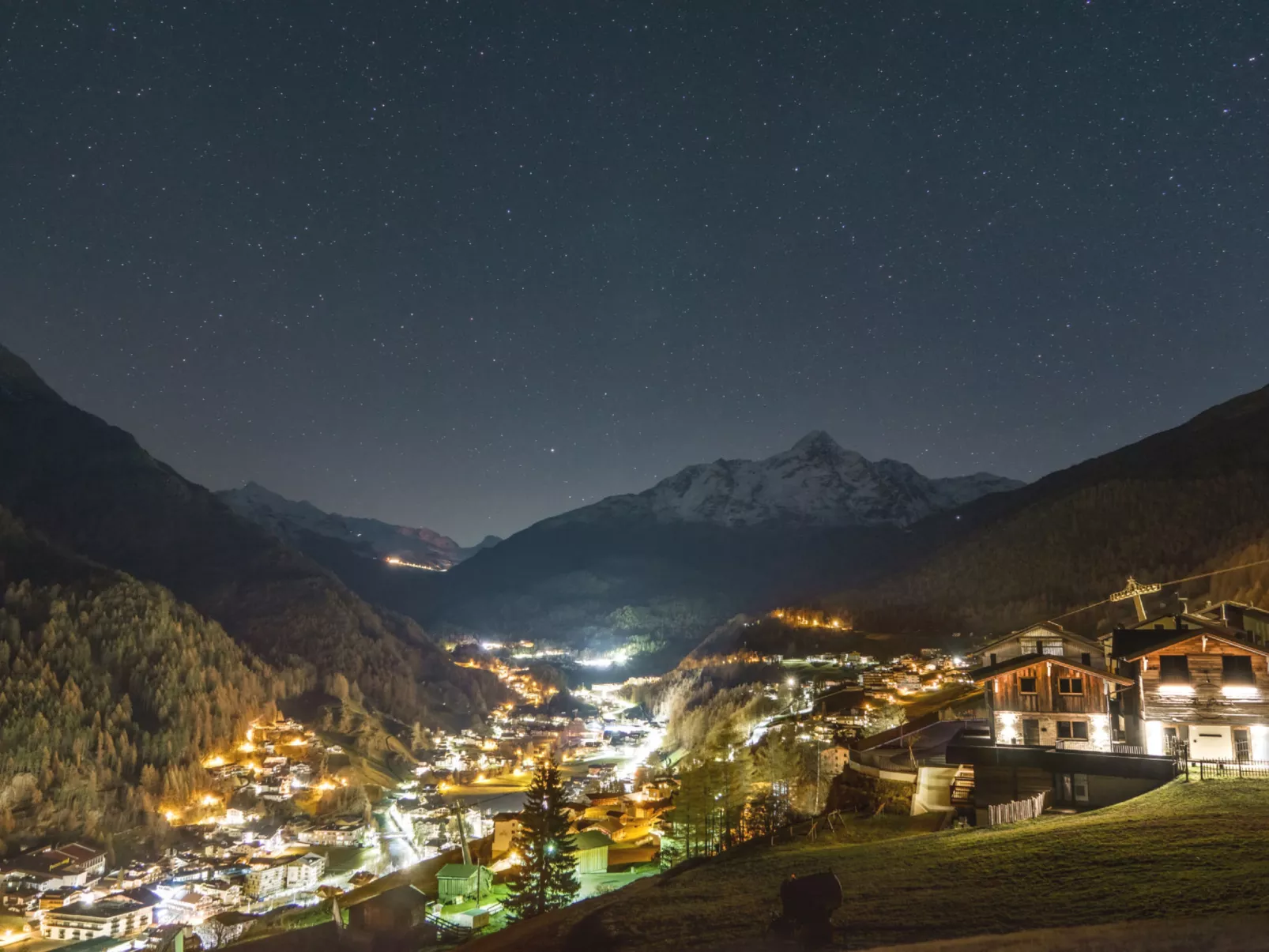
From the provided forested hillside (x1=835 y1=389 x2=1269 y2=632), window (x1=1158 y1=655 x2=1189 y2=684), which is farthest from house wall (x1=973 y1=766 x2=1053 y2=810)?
forested hillside (x1=835 y1=389 x2=1269 y2=632)

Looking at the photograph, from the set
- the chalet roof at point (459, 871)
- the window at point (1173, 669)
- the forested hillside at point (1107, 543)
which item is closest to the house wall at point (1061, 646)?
the window at point (1173, 669)

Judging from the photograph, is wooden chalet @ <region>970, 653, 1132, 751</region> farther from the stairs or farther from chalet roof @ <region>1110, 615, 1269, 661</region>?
the stairs

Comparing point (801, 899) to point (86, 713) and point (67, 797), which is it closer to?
point (67, 797)

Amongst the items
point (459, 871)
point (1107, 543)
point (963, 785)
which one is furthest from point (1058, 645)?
point (1107, 543)

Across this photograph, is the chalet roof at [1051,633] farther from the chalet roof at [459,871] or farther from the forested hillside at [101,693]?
the forested hillside at [101,693]

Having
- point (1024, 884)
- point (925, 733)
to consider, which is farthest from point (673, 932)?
point (925, 733)

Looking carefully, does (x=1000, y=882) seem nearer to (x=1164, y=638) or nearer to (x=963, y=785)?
(x=963, y=785)
